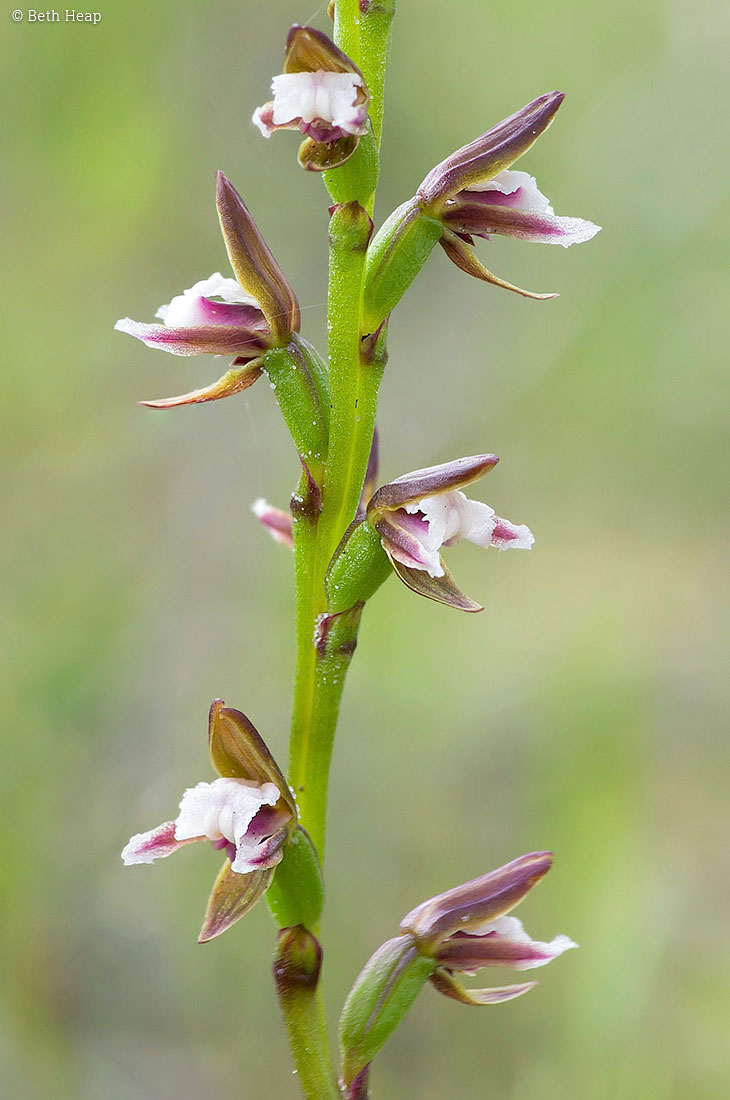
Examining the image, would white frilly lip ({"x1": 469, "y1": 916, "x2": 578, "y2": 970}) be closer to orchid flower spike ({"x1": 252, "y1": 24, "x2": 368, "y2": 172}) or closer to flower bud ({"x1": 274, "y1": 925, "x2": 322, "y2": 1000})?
flower bud ({"x1": 274, "y1": 925, "x2": 322, "y2": 1000})

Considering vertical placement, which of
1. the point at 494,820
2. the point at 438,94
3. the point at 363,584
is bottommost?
the point at 494,820

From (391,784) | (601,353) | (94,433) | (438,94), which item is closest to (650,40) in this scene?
Result: (438,94)

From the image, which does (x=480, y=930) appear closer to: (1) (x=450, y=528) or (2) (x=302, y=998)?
(2) (x=302, y=998)

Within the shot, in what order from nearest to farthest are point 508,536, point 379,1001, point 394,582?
point 508,536 → point 379,1001 → point 394,582

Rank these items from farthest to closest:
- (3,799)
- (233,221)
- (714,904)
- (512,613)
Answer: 1. (512,613)
2. (714,904)
3. (3,799)
4. (233,221)

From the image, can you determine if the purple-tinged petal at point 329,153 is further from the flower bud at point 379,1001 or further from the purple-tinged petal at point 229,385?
the flower bud at point 379,1001

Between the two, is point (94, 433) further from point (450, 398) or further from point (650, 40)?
point (650, 40)

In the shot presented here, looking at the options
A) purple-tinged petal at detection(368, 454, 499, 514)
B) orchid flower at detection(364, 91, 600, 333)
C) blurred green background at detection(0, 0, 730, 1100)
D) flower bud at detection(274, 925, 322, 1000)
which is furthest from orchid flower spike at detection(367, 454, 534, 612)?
blurred green background at detection(0, 0, 730, 1100)

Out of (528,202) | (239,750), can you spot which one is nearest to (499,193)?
(528,202)
